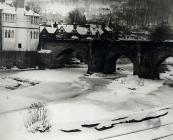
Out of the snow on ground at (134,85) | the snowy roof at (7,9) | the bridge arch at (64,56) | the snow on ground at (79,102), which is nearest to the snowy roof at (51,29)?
the bridge arch at (64,56)

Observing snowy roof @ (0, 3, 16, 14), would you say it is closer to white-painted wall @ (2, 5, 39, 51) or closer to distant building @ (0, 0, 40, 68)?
distant building @ (0, 0, 40, 68)

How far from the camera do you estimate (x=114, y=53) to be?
67.9 meters

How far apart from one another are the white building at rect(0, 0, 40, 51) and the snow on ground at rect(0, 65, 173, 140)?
13.2 m

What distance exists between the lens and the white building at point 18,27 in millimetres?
70125

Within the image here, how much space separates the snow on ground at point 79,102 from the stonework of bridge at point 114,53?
3125 millimetres

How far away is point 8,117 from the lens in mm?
30016

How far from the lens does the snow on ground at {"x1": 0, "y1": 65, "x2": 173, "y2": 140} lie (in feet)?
91.0

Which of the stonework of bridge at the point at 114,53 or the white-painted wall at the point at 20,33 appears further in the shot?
the white-painted wall at the point at 20,33

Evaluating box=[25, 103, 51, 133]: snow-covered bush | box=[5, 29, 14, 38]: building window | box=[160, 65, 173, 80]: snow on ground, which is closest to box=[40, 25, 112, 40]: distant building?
box=[5, 29, 14, 38]: building window

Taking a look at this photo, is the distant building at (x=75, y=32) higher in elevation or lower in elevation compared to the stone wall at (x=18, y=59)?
higher

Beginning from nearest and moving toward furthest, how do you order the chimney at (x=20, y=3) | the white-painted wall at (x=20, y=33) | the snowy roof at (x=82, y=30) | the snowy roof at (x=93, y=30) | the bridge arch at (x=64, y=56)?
1. the chimney at (x=20, y=3)
2. the white-painted wall at (x=20, y=33)
3. the bridge arch at (x=64, y=56)
4. the snowy roof at (x=82, y=30)
5. the snowy roof at (x=93, y=30)

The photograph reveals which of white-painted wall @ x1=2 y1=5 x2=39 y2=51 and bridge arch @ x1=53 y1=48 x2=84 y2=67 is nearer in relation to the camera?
white-painted wall @ x1=2 y1=5 x2=39 y2=51

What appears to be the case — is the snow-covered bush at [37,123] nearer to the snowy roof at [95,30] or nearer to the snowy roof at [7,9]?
the snowy roof at [7,9]

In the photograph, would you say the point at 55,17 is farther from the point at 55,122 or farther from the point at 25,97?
the point at 55,122
